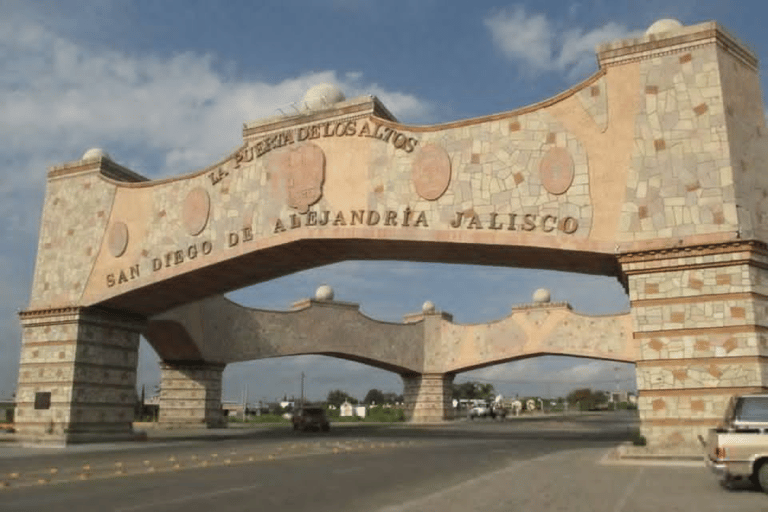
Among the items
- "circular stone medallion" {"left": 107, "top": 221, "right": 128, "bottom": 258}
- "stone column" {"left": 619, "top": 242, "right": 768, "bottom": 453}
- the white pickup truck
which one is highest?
"circular stone medallion" {"left": 107, "top": 221, "right": 128, "bottom": 258}

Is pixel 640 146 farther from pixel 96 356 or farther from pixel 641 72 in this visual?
pixel 96 356

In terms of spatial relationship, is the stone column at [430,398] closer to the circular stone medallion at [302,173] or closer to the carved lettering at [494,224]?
the circular stone medallion at [302,173]

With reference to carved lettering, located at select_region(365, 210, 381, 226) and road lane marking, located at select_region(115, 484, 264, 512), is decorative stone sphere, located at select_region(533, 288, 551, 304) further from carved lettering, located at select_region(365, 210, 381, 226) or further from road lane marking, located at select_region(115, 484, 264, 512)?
road lane marking, located at select_region(115, 484, 264, 512)

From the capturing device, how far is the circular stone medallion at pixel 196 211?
77.6ft

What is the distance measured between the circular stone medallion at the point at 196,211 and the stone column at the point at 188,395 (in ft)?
52.3

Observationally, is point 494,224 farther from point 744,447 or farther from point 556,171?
point 744,447

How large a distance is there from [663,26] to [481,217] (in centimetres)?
688

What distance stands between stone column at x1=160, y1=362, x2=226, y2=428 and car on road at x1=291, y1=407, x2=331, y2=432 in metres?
4.43

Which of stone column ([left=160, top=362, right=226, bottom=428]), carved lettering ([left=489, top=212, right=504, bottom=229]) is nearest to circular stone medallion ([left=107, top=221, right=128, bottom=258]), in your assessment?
carved lettering ([left=489, top=212, right=504, bottom=229])

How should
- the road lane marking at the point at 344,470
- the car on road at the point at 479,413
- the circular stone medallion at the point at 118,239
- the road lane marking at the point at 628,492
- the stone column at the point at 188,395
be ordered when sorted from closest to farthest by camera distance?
the road lane marking at the point at 628,492 < the road lane marking at the point at 344,470 < the circular stone medallion at the point at 118,239 < the stone column at the point at 188,395 < the car on road at the point at 479,413

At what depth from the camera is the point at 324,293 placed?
48.3 metres

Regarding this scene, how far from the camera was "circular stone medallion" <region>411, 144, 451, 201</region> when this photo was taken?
20.0m

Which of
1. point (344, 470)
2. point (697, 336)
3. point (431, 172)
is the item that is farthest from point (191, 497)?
point (431, 172)

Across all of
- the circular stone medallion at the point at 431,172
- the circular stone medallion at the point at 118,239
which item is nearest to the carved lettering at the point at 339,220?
the circular stone medallion at the point at 431,172
